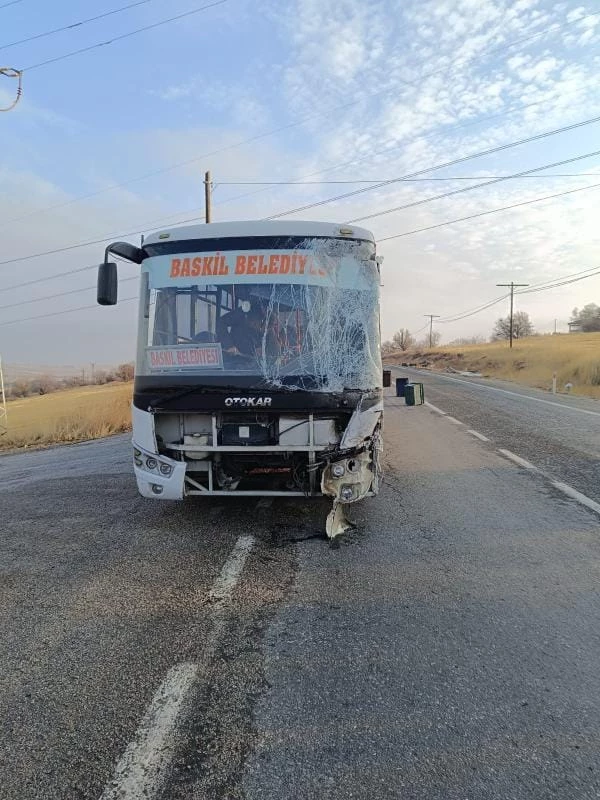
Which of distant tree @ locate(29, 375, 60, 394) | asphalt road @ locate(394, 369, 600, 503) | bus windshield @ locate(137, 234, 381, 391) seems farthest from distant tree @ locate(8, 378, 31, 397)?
bus windshield @ locate(137, 234, 381, 391)

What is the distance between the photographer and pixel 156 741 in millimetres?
2383

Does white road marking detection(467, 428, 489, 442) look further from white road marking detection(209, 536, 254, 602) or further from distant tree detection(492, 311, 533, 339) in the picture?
distant tree detection(492, 311, 533, 339)

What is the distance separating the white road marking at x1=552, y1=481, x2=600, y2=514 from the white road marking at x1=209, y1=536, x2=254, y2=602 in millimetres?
3696

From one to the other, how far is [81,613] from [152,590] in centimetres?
51

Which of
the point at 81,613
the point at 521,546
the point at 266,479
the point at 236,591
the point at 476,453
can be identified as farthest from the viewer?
the point at 476,453

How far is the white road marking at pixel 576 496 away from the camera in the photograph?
5930 mm

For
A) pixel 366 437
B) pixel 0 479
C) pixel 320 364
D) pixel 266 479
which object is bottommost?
pixel 0 479

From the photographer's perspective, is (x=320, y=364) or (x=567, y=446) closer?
(x=320, y=364)

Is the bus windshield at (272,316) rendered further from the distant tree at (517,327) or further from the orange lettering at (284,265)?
the distant tree at (517,327)

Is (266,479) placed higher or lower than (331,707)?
higher

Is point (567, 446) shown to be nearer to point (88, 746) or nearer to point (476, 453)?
point (476, 453)

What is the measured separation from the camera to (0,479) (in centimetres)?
954

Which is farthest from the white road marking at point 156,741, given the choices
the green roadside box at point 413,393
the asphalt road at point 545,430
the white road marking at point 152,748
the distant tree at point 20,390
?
the distant tree at point 20,390

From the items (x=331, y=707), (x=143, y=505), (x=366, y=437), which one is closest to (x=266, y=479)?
(x=366, y=437)
